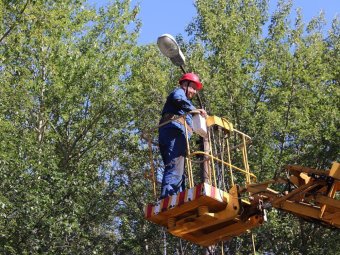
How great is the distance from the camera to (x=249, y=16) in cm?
2231

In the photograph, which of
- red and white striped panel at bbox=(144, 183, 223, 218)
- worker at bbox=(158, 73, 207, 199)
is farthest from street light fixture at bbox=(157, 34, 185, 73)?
red and white striped panel at bbox=(144, 183, 223, 218)

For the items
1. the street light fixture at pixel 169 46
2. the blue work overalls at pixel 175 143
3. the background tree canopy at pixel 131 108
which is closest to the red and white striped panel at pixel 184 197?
the blue work overalls at pixel 175 143

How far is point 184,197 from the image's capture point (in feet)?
26.6

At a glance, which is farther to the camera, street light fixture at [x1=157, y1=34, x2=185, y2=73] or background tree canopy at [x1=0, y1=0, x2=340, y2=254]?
background tree canopy at [x1=0, y1=0, x2=340, y2=254]

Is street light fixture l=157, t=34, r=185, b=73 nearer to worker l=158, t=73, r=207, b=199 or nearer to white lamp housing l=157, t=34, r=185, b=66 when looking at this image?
white lamp housing l=157, t=34, r=185, b=66

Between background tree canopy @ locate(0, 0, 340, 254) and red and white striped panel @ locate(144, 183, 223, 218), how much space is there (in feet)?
29.3

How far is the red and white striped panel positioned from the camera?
7.96 metres

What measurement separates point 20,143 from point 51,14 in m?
4.19

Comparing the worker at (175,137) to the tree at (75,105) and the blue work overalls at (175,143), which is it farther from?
the tree at (75,105)

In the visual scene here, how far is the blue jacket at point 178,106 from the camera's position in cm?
894

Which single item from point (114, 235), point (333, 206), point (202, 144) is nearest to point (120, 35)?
point (114, 235)

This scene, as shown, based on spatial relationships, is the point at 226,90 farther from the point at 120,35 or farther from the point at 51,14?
the point at 51,14

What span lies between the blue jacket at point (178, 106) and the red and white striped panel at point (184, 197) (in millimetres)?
1117

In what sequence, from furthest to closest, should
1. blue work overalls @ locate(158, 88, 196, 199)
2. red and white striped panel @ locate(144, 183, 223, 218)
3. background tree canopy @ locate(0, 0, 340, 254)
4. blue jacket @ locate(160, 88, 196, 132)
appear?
background tree canopy @ locate(0, 0, 340, 254)
blue jacket @ locate(160, 88, 196, 132)
blue work overalls @ locate(158, 88, 196, 199)
red and white striped panel @ locate(144, 183, 223, 218)
